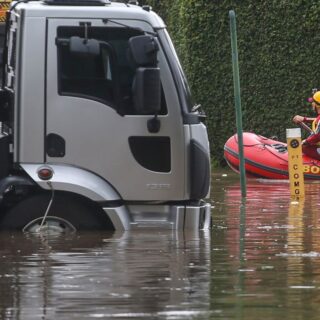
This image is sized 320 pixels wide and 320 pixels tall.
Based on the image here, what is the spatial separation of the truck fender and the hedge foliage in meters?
14.8

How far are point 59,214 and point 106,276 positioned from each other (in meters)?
2.49

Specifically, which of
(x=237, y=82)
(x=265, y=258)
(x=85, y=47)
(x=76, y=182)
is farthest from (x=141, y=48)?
(x=237, y=82)

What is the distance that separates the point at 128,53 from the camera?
40.8 ft

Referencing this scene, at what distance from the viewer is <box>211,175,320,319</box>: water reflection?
9023mm

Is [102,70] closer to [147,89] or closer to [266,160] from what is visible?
[147,89]

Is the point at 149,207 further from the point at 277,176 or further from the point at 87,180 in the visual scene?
the point at 277,176

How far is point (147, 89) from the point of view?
485 inches

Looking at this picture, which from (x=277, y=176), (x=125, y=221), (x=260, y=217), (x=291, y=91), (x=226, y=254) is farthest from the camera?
(x=291, y=91)

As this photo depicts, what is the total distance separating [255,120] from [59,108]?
1540 centimetres

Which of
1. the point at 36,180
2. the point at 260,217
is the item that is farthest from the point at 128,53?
the point at 260,217

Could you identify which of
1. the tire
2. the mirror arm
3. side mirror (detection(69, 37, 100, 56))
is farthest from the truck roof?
the tire

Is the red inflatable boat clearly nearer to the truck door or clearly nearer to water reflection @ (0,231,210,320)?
water reflection @ (0,231,210,320)

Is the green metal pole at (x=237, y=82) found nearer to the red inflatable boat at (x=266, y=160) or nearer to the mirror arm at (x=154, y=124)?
the red inflatable boat at (x=266, y=160)

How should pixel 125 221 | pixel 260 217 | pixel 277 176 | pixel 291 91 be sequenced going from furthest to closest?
pixel 291 91
pixel 277 176
pixel 260 217
pixel 125 221
